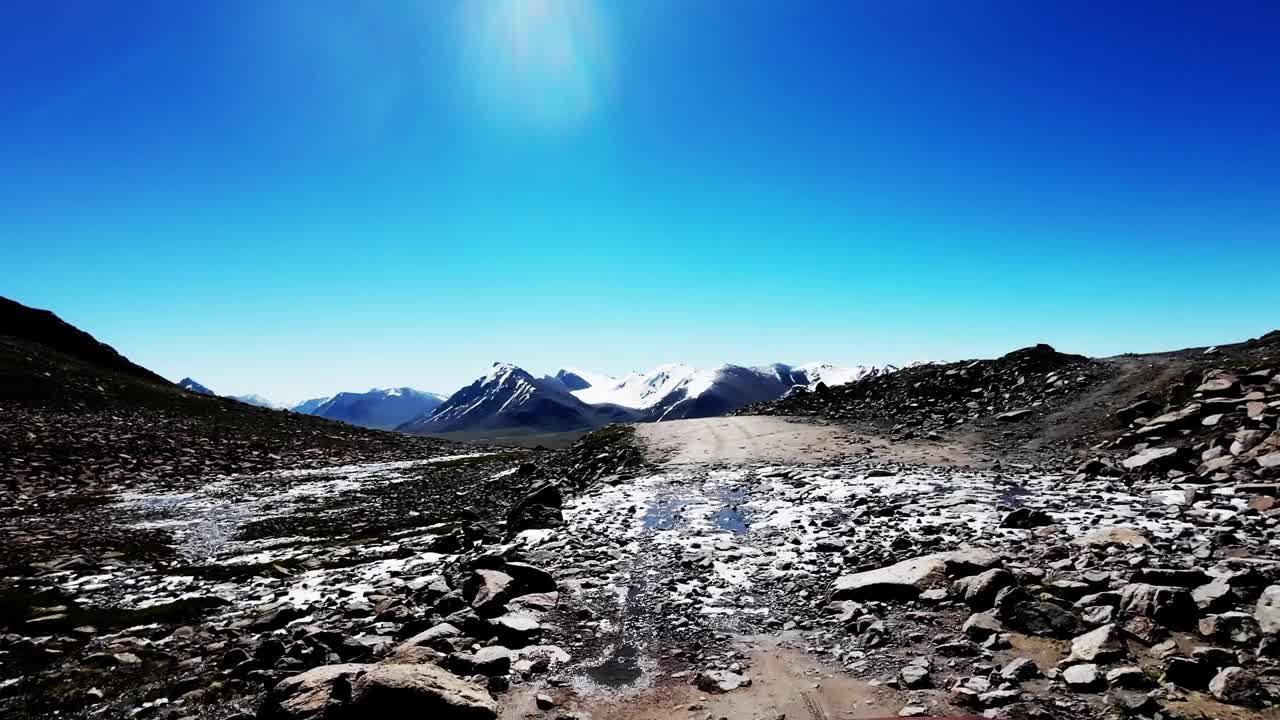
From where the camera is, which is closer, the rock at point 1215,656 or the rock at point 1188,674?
the rock at point 1188,674

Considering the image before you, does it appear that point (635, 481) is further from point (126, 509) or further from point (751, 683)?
point (126, 509)

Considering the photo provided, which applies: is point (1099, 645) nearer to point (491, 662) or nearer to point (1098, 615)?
point (1098, 615)

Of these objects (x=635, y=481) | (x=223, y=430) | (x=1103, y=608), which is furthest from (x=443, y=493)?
(x=223, y=430)

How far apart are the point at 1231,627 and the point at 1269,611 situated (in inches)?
21.5

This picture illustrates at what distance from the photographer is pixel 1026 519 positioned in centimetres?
1467

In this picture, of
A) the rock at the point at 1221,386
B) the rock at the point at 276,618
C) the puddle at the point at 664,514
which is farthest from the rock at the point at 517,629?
the rock at the point at 1221,386

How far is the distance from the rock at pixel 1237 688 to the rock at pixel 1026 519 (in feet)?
26.1

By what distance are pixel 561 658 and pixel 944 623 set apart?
6265 mm

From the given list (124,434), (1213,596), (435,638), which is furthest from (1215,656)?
(124,434)

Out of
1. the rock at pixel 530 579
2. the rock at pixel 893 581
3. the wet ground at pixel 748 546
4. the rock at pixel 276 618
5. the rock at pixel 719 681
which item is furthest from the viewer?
the rock at pixel 276 618

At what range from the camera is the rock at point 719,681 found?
8195 mm

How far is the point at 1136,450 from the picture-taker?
2219 centimetres

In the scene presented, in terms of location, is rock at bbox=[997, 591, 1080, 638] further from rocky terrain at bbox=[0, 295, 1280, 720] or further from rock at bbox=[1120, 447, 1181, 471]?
rock at bbox=[1120, 447, 1181, 471]

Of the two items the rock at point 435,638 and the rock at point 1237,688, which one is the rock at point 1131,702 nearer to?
the rock at point 1237,688
